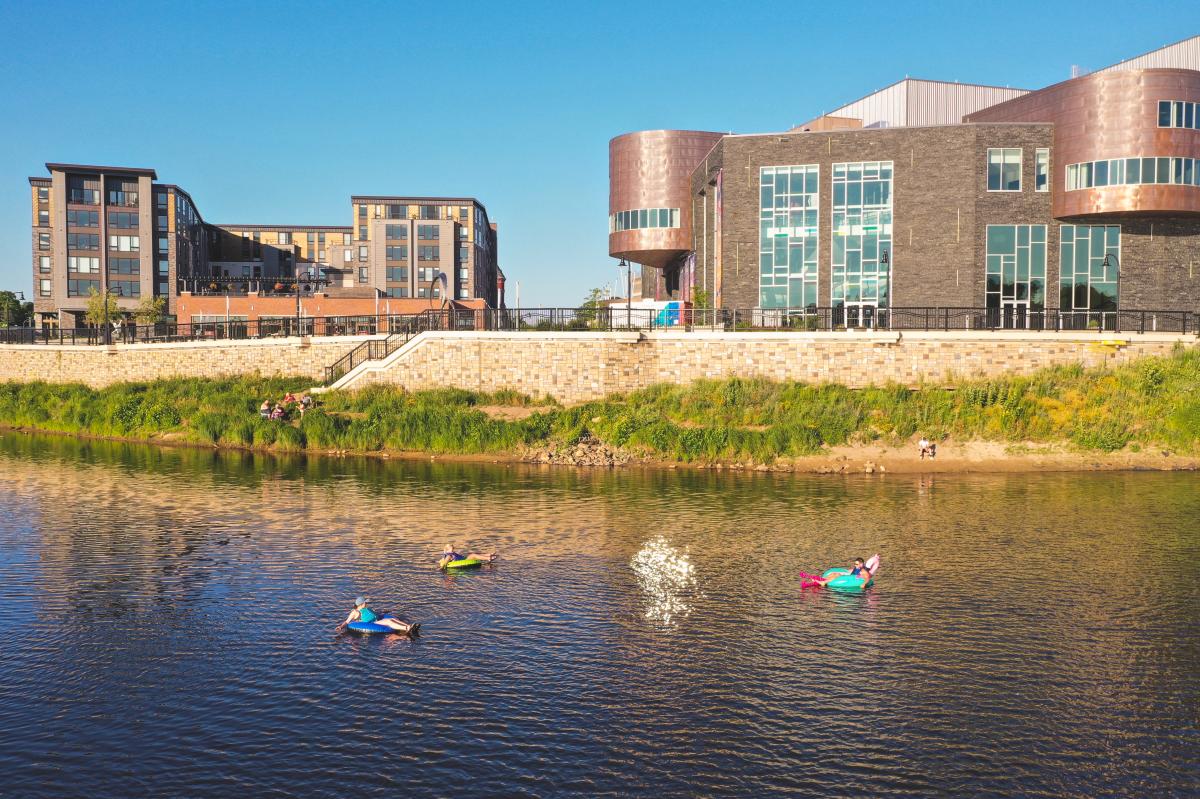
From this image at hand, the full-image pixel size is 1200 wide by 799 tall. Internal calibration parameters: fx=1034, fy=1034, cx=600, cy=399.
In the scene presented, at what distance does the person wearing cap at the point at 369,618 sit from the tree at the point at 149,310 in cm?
9162

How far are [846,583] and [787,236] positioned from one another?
145ft

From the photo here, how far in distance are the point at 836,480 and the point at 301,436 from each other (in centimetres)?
2503

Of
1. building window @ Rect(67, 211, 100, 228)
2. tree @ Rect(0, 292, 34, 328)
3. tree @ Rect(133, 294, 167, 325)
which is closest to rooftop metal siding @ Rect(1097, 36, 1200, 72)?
tree @ Rect(133, 294, 167, 325)

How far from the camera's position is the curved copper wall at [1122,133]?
186 ft

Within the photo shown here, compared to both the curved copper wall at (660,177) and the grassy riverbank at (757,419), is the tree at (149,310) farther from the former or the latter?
the grassy riverbank at (757,419)

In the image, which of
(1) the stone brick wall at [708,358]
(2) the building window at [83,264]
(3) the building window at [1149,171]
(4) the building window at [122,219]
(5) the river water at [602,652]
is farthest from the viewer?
(4) the building window at [122,219]

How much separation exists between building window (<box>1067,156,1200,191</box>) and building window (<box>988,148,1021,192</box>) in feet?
14.7

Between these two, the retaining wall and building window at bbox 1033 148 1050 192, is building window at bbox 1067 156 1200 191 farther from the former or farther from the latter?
the retaining wall

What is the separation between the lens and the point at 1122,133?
5728 cm

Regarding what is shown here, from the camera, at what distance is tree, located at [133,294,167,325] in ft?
340

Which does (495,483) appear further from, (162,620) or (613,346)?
(162,620)

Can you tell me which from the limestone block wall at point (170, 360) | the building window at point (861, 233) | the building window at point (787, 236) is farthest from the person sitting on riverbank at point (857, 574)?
the building window at point (787, 236)

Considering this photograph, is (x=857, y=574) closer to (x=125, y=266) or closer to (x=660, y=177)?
(x=660, y=177)

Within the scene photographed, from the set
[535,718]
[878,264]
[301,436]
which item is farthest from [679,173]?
[535,718]
